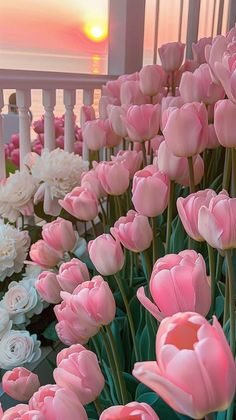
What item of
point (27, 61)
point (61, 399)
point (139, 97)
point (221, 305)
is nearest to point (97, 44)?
point (27, 61)

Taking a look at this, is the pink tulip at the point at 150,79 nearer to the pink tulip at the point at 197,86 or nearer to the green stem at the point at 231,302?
the pink tulip at the point at 197,86

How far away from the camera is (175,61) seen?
2.64ft

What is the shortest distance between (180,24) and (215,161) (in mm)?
1418

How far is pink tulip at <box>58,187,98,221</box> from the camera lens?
522mm

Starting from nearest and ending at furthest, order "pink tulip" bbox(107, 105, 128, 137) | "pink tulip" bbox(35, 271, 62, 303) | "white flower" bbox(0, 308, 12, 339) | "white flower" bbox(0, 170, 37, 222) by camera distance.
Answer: "pink tulip" bbox(35, 271, 62, 303)
"pink tulip" bbox(107, 105, 128, 137)
"white flower" bbox(0, 308, 12, 339)
"white flower" bbox(0, 170, 37, 222)

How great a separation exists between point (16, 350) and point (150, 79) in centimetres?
42

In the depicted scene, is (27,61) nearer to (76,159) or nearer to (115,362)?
(76,159)

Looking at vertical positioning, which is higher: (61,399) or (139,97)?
(139,97)

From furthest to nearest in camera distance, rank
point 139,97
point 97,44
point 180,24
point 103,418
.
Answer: point 180,24
point 97,44
point 139,97
point 103,418

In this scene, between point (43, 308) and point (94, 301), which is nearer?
point (94, 301)

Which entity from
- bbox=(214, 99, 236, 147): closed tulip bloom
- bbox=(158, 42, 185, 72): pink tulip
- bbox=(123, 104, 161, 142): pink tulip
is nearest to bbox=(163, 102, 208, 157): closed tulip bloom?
bbox=(214, 99, 236, 147): closed tulip bloom

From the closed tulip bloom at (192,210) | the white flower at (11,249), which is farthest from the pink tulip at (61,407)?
the white flower at (11,249)

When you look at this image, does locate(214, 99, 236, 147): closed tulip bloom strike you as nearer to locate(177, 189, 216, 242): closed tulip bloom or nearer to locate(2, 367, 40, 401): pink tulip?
locate(177, 189, 216, 242): closed tulip bloom

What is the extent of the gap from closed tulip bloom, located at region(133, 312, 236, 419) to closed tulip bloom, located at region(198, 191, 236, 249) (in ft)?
0.34
